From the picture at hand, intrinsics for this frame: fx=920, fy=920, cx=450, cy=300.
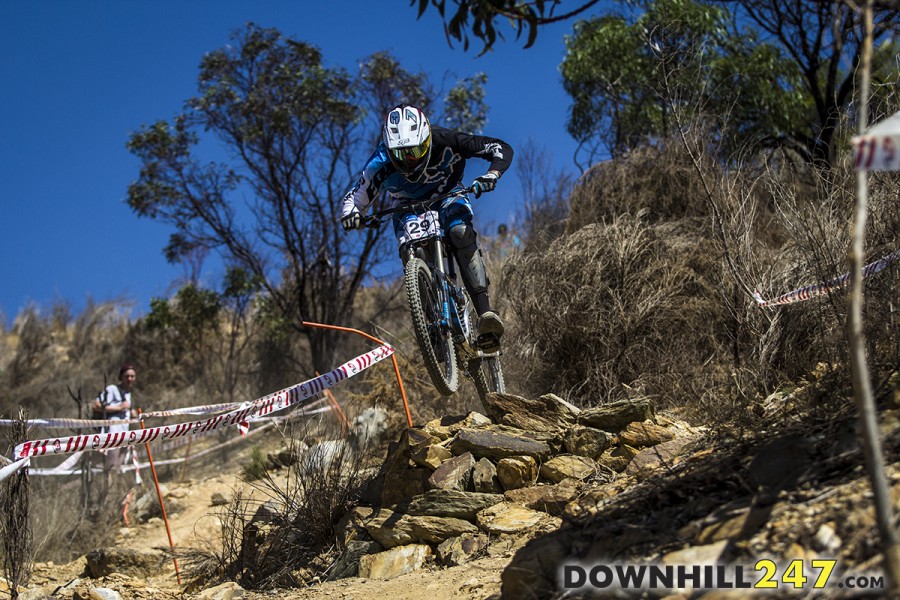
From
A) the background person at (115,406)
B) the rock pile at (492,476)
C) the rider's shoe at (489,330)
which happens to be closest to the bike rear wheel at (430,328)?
the rider's shoe at (489,330)

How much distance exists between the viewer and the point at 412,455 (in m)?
5.96

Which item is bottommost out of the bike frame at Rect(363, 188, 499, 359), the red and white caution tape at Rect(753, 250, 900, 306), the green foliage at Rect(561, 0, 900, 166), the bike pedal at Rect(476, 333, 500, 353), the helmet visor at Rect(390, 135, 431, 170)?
the red and white caution tape at Rect(753, 250, 900, 306)

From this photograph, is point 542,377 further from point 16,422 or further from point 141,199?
point 141,199

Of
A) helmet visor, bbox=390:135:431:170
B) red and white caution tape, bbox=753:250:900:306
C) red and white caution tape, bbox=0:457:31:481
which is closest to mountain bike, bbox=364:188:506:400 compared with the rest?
helmet visor, bbox=390:135:431:170

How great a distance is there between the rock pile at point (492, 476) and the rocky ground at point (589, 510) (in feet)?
0.03

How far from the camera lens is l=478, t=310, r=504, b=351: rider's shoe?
6.25 meters

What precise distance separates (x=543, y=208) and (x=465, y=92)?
195 inches

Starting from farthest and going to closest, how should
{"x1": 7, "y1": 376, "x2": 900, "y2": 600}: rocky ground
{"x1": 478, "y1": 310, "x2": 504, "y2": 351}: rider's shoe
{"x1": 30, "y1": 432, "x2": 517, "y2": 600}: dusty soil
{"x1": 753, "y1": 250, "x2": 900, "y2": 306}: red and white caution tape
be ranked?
{"x1": 478, "y1": 310, "x2": 504, "y2": 351}: rider's shoe
{"x1": 753, "y1": 250, "x2": 900, "y2": 306}: red and white caution tape
{"x1": 30, "y1": 432, "x2": 517, "y2": 600}: dusty soil
{"x1": 7, "y1": 376, "x2": 900, "y2": 600}: rocky ground

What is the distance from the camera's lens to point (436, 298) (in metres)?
6.12

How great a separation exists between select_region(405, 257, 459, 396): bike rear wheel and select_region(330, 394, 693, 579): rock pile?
38 cm

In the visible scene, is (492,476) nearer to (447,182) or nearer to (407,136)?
(447,182)

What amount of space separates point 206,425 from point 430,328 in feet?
6.74

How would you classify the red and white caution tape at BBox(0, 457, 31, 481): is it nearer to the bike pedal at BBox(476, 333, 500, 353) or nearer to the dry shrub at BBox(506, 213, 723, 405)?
the bike pedal at BBox(476, 333, 500, 353)

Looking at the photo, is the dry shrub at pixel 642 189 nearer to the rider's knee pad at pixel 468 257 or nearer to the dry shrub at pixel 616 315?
the dry shrub at pixel 616 315
